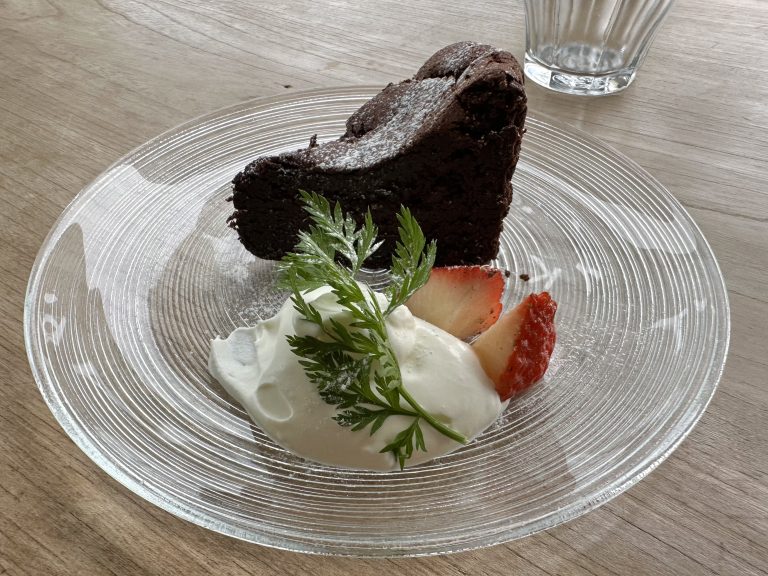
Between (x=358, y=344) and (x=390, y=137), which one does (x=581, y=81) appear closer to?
(x=390, y=137)

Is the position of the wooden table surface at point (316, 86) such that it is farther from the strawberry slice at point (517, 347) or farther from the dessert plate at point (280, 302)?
the strawberry slice at point (517, 347)

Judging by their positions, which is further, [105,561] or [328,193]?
[328,193]

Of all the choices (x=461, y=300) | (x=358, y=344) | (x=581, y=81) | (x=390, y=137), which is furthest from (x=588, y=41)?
(x=358, y=344)

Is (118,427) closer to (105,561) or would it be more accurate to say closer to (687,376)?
(105,561)

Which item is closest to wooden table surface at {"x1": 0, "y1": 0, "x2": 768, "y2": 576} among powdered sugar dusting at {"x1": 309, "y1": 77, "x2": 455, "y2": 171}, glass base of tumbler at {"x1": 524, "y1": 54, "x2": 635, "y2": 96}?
glass base of tumbler at {"x1": 524, "y1": 54, "x2": 635, "y2": 96}

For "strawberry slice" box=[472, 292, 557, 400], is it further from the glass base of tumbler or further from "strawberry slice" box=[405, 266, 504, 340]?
the glass base of tumbler

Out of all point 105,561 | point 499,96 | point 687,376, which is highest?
point 499,96

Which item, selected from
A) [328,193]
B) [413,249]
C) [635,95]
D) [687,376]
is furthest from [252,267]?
[635,95]
